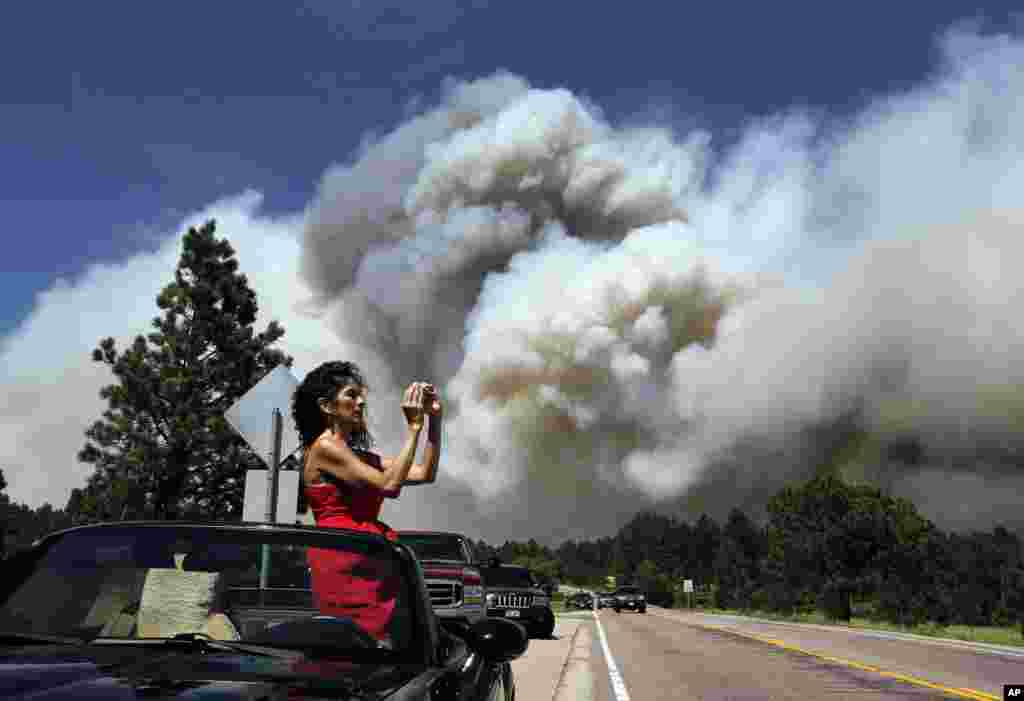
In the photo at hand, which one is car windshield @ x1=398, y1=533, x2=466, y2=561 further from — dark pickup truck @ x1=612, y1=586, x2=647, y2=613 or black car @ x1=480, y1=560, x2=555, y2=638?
dark pickup truck @ x1=612, y1=586, x2=647, y2=613

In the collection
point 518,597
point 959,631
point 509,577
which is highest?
point 509,577

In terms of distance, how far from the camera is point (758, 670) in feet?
49.6

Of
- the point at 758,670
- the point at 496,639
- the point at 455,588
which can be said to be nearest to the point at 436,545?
the point at 455,588

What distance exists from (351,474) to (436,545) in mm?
11024

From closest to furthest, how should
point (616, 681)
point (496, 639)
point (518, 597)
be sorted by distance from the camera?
1. point (496, 639)
2. point (616, 681)
3. point (518, 597)

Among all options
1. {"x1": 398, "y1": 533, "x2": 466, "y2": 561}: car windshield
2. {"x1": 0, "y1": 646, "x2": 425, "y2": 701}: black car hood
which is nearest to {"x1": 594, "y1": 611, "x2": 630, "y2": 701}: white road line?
{"x1": 398, "y1": 533, "x2": 466, "y2": 561}: car windshield

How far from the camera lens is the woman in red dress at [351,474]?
2.99m

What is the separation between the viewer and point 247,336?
124 feet

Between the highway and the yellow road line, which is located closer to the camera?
the yellow road line

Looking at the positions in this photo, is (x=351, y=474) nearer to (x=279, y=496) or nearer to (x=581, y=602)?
(x=279, y=496)

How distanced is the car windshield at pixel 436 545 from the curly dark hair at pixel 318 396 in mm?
10460

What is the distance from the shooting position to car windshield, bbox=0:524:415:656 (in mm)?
2707

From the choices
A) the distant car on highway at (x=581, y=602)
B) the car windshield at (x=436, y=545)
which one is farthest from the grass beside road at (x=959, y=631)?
the distant car on highway at (x=581, y=602)

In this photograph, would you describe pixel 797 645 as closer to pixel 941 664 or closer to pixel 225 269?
pixel 941 664
